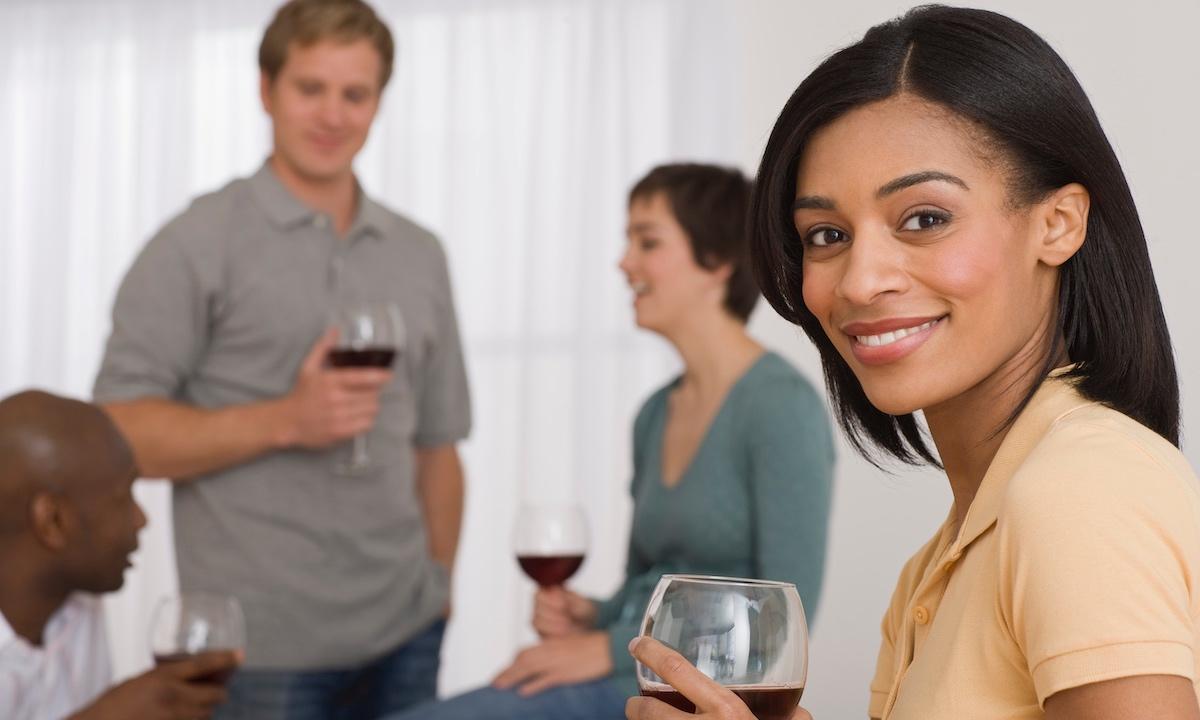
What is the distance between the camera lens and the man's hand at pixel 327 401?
95.2 inches

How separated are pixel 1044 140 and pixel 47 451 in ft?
5.07

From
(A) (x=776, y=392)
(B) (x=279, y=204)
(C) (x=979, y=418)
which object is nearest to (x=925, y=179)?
(C) (x=979, y=418)

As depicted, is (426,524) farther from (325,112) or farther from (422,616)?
(325,112)

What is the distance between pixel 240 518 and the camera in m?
2.54

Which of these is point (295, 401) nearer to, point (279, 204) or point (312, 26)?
point (279, 204)

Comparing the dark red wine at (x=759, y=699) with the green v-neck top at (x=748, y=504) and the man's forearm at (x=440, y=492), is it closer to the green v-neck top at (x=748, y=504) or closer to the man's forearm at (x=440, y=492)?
the green v-neck top at (x=748, y=504)

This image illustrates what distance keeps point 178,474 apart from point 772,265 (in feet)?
5.10

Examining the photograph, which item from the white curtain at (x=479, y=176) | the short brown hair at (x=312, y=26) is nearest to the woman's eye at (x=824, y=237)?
the short brown hair at (x=312, y=26)

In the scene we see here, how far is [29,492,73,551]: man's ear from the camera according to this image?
196 cm

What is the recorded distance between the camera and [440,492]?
2924 millimetres

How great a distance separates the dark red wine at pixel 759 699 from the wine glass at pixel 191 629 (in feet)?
3.48

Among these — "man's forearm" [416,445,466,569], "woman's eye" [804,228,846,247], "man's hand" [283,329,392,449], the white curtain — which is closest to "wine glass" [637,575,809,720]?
"woman's eye" [804,228,846,247]

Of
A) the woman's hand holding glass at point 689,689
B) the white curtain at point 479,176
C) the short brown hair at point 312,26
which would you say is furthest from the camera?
the white curtain at point 479,176

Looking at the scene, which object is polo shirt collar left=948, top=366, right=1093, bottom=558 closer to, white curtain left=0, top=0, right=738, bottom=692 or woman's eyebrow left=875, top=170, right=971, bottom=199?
woman's eyebrow left=875, top=170, right=971, bottom=199
